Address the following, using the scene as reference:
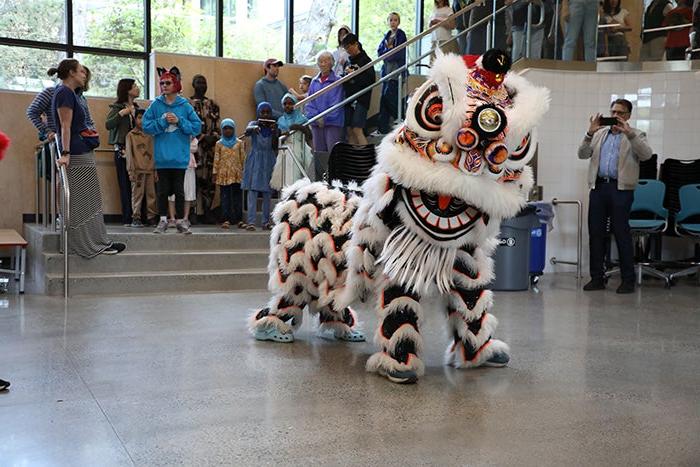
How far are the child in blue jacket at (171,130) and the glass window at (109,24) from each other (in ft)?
14.6

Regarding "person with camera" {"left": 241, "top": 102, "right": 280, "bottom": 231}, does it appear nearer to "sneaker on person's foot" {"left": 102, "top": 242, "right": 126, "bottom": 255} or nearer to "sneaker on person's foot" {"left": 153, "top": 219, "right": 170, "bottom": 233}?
"sneaker on person's foot" {"left": 153, "top": 219, "right": 170, "bottom": 233}

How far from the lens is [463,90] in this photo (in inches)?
134

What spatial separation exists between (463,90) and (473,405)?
137cm

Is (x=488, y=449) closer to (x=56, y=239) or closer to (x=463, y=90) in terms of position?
(x=463, y=90)

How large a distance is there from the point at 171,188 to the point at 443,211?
494 cm

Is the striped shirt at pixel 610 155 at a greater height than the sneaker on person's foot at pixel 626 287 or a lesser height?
greater

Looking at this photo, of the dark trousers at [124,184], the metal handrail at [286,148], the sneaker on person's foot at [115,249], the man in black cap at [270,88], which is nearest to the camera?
the sneaker on person's foot at [115,249]

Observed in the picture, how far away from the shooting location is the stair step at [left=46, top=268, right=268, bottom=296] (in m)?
6.56

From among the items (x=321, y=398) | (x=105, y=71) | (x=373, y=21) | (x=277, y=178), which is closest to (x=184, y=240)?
(x=277, y=178)

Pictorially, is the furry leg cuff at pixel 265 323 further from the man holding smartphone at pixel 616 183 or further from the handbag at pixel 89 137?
the man holding smartphone at pixel 616 183

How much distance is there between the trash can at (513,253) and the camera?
7223 millimetres

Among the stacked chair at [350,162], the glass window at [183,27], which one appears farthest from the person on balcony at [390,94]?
the glass window at [183,27]

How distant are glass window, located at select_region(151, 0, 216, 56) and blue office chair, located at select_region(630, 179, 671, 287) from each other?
23.9 ft

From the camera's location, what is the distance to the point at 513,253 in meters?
7.24
